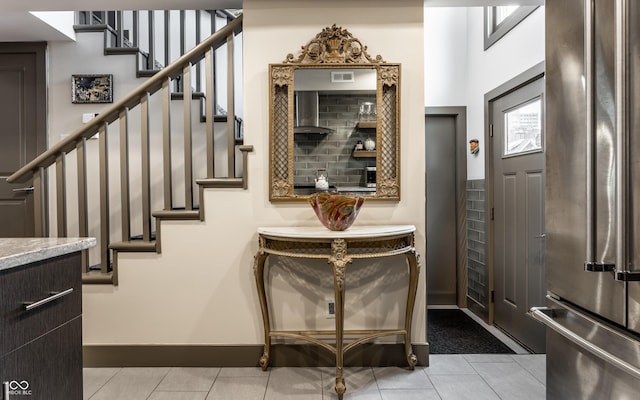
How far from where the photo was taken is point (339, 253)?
2.13m

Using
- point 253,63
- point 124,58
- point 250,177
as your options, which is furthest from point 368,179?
point 124,58

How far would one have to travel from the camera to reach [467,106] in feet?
12.4

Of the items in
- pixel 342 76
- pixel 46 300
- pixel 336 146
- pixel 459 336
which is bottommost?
pixel 459 336

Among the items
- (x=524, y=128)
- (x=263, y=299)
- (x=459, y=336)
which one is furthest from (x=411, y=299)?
(x=524, y=128)

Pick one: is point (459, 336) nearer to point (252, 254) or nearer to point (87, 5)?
point (252, 254)

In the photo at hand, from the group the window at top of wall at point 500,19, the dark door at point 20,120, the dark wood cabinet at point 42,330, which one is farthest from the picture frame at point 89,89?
the window at top of wall at point 500,19

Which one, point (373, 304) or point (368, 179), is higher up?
point (368, 179)

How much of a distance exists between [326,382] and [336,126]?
1581 mm

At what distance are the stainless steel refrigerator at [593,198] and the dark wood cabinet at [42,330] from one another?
5.00ft

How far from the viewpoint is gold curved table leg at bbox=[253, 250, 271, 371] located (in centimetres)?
235

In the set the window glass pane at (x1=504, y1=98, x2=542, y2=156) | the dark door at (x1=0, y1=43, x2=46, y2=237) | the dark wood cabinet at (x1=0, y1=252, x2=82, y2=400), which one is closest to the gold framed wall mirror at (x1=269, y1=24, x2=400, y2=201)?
the window glass pane at (x1=504, y1=98, x2=542, y2=156)

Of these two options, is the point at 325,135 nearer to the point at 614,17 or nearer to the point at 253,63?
the point at 253,63

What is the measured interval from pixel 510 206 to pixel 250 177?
2039 millimetres

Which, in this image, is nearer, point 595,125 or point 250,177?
point 595,125
